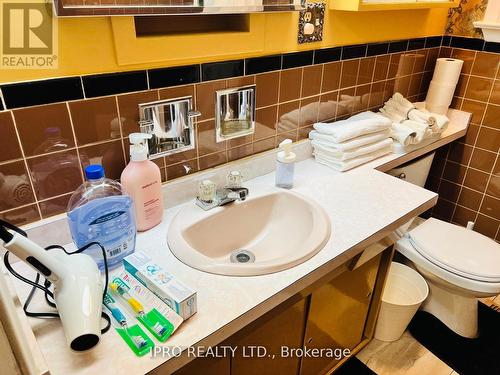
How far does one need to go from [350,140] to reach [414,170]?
0.53 metres

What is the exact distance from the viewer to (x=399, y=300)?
5.33 ft

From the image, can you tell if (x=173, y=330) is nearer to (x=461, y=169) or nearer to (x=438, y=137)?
(x=438, y=137)

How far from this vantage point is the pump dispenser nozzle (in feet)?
3.04

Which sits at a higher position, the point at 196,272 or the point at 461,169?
the point at 196,272

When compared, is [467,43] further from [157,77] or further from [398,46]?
[157,77]

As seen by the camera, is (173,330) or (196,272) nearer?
(173,330)

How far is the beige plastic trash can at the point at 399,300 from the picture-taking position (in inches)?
58.9

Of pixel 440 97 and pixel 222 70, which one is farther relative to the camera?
pixel 440 97

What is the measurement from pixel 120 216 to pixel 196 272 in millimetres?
220

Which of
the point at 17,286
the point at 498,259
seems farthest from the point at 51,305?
the point at 498,259

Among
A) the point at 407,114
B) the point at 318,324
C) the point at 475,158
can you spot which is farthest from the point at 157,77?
the point at 475,158

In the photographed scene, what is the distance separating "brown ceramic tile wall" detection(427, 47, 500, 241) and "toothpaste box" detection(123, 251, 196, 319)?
1809mm

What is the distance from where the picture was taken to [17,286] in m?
0.81

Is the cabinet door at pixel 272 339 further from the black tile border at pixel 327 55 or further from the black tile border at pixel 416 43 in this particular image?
the black tile border at pixel 416 43
